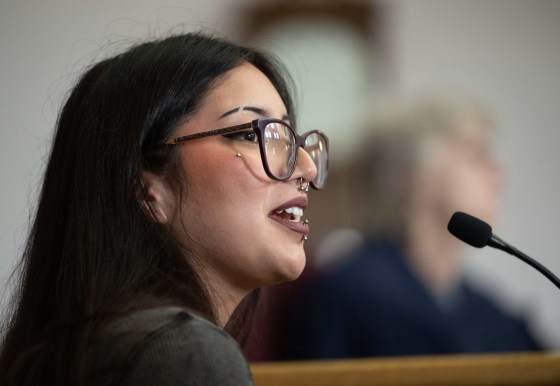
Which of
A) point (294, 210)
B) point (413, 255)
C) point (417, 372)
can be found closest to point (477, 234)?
point (294, 210)

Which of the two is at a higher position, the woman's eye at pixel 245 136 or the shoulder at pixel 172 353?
the woman's eye at pixel 245 136

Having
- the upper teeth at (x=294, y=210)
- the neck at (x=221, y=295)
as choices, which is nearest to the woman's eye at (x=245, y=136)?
the upper teeth at (x=294, y=210)

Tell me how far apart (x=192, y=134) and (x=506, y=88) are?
5.15 ft

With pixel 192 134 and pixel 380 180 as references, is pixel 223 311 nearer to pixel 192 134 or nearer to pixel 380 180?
pixel 192 134

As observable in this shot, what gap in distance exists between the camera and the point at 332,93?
8.32 feet

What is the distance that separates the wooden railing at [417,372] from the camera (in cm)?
222

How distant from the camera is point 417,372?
2326mm

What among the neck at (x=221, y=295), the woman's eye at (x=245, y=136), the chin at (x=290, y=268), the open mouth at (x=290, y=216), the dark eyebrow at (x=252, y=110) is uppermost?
the dark eyebrow at (x=252, y=110)

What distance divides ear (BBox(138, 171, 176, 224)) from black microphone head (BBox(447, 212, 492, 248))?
1.51ft

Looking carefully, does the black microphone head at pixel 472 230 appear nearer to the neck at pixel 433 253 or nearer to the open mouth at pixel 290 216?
the open mouth at pixel 290 216

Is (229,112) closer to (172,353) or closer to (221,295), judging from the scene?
(221,295)

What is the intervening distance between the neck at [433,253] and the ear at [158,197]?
129cm

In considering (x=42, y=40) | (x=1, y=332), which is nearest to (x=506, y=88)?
(x=42, y=40)

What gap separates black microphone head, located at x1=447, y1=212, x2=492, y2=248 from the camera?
138cm
